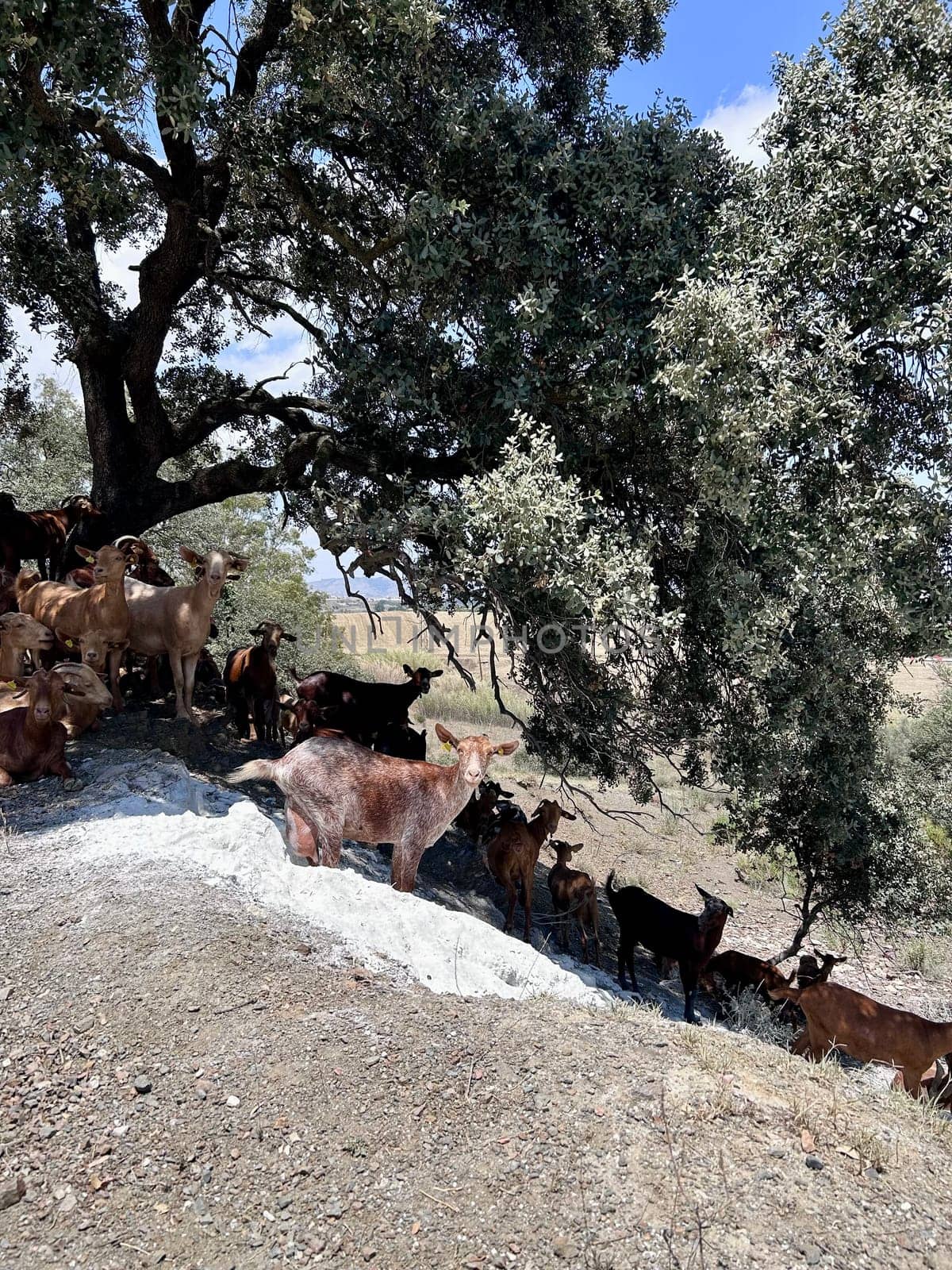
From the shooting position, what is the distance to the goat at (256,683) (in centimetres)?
1080

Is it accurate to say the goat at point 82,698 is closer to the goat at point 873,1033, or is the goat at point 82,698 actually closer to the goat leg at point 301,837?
the goat leg at point 301,837

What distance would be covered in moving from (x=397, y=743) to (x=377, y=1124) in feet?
21.8

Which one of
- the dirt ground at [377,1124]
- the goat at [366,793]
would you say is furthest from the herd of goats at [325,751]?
the dirt ground at [377,1124]

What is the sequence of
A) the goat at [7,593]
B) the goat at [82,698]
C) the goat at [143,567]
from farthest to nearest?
the goat at [143,567], the goat at [7,593], the goat at [82,698]

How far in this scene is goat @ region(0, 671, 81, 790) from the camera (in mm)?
7465

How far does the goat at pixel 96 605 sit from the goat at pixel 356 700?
7.34ft

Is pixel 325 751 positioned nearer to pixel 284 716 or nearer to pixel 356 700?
pixel 356 700

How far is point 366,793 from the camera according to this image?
644 cm

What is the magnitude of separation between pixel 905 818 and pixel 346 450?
29.2 ft

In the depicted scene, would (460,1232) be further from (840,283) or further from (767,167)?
(767,167)

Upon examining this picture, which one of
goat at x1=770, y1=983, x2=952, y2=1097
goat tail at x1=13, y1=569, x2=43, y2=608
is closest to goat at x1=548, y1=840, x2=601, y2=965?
goat at x1=770, y1=983, x2=952, y2=1097

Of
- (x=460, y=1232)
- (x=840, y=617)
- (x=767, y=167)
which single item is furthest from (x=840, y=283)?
(x=460, y=1232)

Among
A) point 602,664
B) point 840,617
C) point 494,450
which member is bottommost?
point 602,664

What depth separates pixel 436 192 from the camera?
7812 mm
